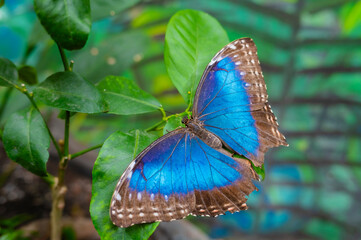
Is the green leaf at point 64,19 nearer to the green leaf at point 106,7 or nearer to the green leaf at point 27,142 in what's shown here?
the green leaf at point 27,142

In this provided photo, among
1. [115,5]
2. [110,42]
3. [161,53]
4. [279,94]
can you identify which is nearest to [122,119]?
[161,53]

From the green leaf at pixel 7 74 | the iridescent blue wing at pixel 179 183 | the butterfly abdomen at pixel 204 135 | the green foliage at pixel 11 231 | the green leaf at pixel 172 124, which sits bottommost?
the green foliage at pixel 11 231

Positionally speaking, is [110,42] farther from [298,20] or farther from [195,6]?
[298,20]

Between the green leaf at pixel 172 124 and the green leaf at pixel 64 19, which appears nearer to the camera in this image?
the green leaf at pixel 64 19

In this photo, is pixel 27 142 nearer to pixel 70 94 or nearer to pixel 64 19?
pixel 70 94

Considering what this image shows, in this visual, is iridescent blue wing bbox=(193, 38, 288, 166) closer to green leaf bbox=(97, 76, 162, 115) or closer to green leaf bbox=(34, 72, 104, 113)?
green leaf bbox=(97, 76, 162, 115)

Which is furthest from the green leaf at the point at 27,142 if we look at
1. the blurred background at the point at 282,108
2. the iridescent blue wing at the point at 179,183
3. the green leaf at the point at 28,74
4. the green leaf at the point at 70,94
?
the blurred background at the point at 282,108

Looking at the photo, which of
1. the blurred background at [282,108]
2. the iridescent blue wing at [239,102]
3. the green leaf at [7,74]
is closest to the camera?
the green leaf at [7,74]

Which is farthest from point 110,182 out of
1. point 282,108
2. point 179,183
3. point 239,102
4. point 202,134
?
point 282,108
